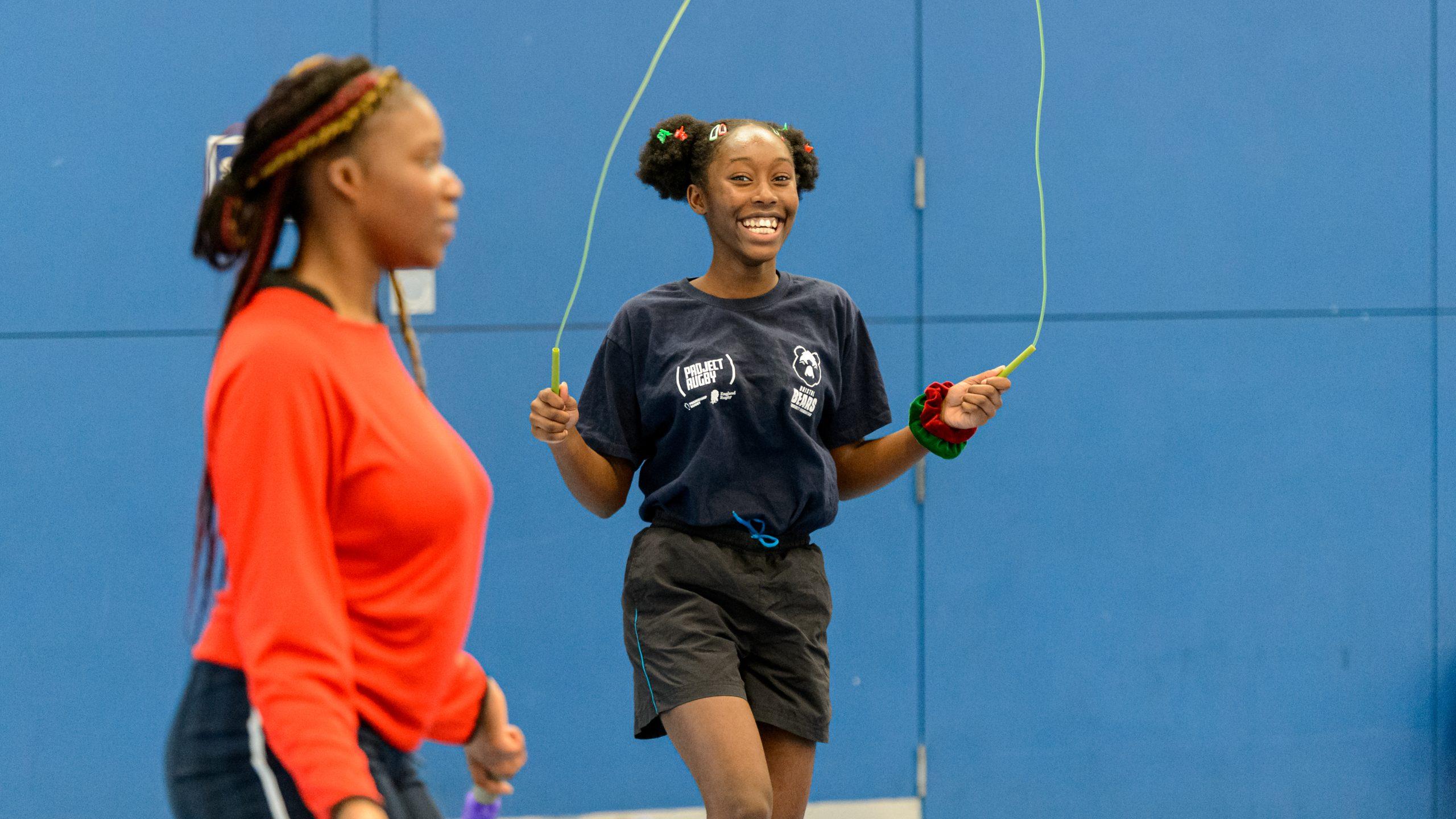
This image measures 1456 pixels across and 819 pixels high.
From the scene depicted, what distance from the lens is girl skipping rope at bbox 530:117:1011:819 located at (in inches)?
93.9

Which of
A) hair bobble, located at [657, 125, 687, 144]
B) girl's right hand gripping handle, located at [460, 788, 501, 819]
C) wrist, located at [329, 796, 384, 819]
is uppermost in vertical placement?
hair bobble, located at [657, 125, 687, 144]

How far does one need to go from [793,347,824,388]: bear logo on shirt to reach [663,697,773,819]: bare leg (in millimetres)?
619

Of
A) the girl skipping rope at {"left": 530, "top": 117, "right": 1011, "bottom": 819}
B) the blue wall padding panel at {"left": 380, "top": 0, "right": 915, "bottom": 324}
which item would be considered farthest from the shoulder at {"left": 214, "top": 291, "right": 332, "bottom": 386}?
the blue wall padding panel at {"left": 380, "top": 0, "right": 915, "bottom": 324}

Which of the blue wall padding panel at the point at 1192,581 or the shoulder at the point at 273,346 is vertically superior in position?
the shoulder at the point at 273,346

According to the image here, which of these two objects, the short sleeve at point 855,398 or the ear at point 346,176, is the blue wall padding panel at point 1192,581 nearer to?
the short sleeve at point 855,398

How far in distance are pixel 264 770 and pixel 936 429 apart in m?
1.55

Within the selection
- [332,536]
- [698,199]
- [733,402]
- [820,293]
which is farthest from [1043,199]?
[332,536]

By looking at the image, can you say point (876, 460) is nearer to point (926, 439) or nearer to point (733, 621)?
point (926, 439)

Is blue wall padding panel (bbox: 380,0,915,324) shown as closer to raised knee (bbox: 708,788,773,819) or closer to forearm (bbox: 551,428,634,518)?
forearm (bbox: 551,428,634,518)

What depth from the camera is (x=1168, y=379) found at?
3672mm

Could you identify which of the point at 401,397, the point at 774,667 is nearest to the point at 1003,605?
the point at 774,667

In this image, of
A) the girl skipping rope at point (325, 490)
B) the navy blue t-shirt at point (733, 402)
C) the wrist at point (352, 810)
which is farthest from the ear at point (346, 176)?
the navy blue t-shirt at point (733, 402)

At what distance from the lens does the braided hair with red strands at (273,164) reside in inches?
54.7

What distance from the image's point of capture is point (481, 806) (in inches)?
66.6
